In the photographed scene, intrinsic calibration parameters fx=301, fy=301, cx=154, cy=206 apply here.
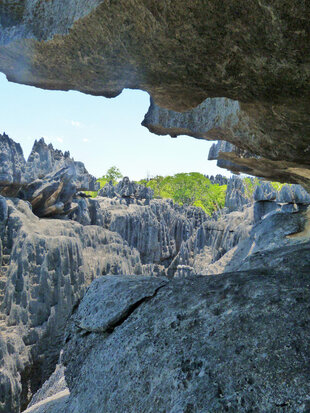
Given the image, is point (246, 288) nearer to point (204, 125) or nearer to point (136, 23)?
point (136, 23)

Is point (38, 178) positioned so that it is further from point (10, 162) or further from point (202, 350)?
point (202, 350)

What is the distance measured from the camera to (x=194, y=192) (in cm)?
5103

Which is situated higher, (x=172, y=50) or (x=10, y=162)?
(x=172, y=50)

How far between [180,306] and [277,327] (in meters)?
0.78

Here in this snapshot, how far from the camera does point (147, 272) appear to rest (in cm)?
2203

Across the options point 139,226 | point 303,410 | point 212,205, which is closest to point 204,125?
point 303,410

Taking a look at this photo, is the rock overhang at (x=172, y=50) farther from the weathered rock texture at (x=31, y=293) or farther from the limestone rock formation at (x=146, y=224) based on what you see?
the limestone rock formation at (x=146, y=224)

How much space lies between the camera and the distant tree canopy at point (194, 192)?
50.9m

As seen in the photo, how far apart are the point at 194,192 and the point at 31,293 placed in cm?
4291

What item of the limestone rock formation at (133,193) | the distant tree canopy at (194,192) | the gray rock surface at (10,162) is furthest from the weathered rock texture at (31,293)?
the distant tree canopy at (194,192)

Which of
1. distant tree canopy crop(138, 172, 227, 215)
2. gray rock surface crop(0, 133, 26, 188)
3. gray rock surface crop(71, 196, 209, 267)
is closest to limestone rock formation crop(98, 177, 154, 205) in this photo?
gray rock surface crop(71, 196, 209, 267)

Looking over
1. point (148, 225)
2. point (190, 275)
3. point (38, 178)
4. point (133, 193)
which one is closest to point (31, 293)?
point (38, 178)

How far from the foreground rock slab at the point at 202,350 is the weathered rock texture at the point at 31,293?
7.22m

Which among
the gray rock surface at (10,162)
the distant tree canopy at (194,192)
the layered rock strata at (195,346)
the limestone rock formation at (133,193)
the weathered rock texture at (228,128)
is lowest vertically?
the distant tree canopy at (194,192)
